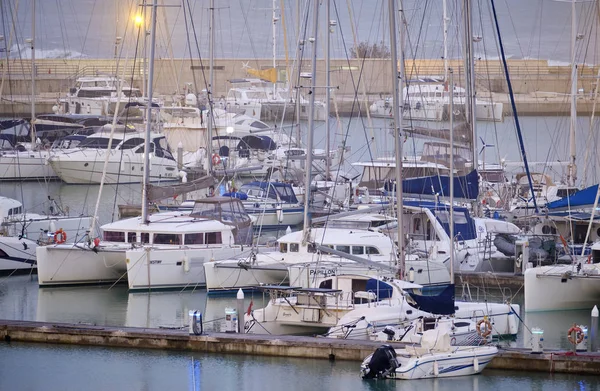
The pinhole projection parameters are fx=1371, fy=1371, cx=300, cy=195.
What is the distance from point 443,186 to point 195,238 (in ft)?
23.1

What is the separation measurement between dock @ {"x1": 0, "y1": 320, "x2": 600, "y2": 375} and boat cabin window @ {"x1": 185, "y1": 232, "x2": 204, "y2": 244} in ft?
16.6

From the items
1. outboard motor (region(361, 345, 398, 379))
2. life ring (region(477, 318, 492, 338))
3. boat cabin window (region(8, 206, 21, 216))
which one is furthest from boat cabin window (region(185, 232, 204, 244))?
outboard motor (region(361, 345, 398, 379))

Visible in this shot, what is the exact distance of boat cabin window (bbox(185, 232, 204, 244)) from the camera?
27344 millimetres

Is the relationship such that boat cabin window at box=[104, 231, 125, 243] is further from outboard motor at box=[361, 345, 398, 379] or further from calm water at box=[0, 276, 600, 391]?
outboard motor at box=[361, 345, 398, 379]

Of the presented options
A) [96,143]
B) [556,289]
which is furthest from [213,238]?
[96,143]

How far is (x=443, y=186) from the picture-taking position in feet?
104

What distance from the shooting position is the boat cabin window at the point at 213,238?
2755 cm

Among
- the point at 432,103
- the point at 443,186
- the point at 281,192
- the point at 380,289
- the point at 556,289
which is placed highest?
the point at 432,103

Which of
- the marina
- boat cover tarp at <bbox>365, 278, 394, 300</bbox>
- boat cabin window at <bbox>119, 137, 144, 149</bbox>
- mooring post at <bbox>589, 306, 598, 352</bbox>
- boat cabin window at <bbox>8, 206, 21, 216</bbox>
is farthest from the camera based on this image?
boat cabin window at <bbox>119, 137, 144, 149</bbox>

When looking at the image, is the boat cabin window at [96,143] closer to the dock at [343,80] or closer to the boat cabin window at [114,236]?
the boat cabin window at [114,236]

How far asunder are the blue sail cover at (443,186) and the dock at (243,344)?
9.59 meters

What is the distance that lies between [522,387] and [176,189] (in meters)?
12.1

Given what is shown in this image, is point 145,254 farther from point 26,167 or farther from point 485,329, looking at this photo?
point 26,167

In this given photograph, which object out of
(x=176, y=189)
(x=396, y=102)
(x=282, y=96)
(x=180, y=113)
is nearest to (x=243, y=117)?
(x=180, y=113)
